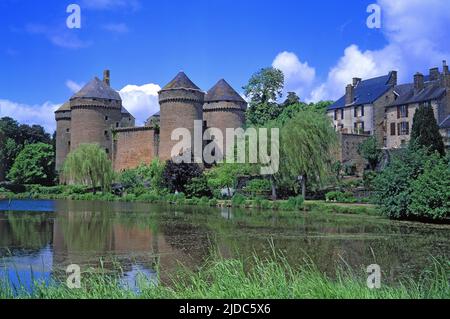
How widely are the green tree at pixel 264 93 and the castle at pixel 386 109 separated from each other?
211 inches

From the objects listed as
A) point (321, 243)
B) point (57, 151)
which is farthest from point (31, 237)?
point (57, 151)

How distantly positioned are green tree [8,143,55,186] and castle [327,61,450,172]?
26.4 metres

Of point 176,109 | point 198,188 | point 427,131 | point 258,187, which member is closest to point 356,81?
point 176,109

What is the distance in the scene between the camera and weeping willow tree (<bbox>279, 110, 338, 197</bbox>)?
28.3m

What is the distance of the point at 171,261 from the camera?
35.4 feet

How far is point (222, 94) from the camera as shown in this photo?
49719 millimetres

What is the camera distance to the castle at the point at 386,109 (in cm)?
3769

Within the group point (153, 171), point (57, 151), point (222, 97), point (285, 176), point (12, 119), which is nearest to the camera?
point (285, 176)

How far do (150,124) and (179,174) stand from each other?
54.2 ft

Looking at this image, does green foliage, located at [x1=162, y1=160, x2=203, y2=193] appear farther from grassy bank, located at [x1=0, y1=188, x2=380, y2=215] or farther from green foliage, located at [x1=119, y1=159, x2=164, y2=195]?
grassy bank, located at [x1=0, y1=188, x2=380, y2=215]

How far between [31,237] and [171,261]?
18.6 ft

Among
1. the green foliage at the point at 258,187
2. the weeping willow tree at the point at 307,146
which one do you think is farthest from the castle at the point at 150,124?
the weeping willow tree at the point at 307,146

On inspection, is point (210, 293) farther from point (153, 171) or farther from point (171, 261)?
point (153, 171)

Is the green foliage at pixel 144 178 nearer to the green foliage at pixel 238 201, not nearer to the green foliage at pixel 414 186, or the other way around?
the green foliage at pixel 238 201
